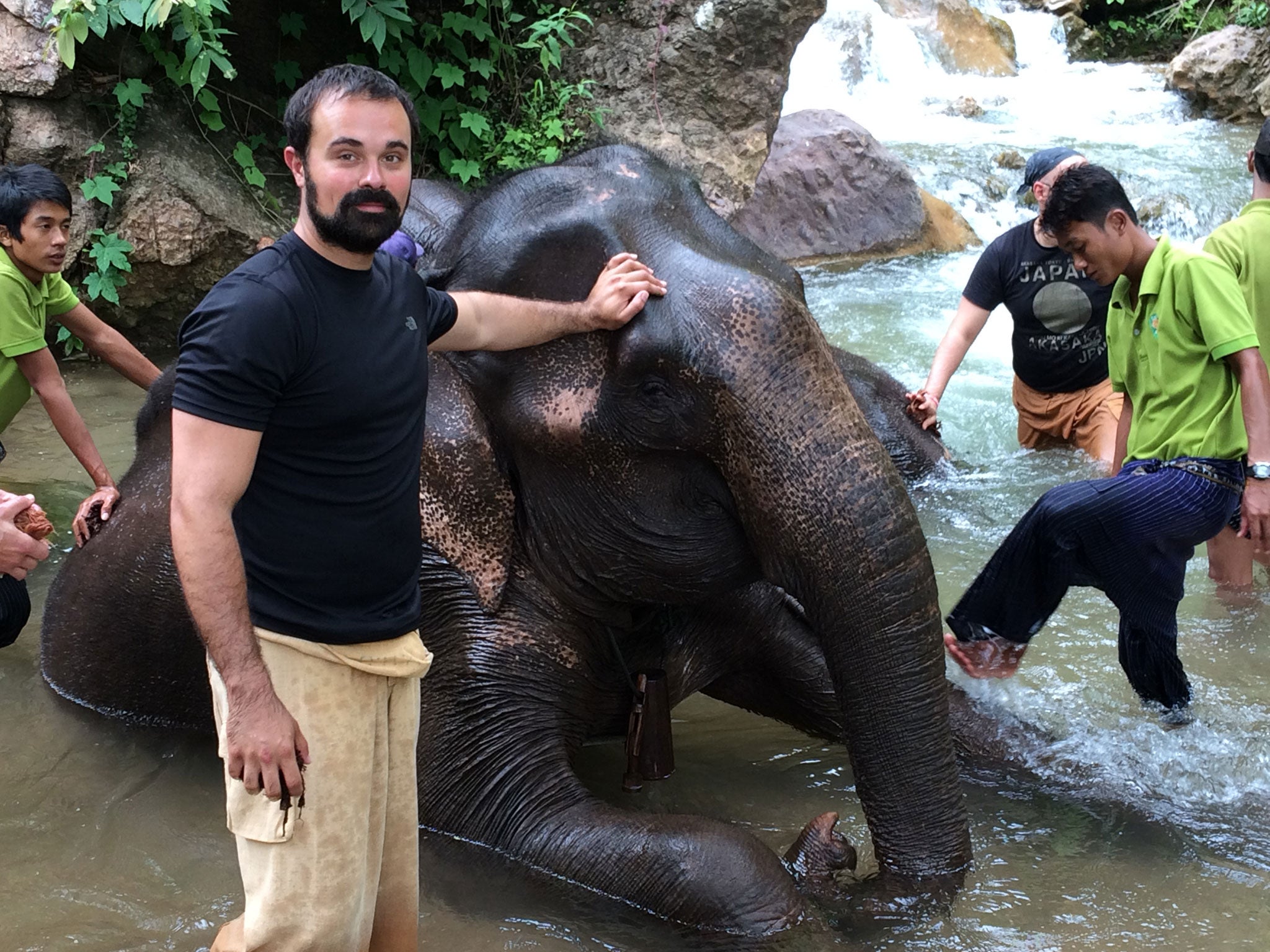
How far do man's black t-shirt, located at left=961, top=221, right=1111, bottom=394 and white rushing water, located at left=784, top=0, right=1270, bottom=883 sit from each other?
504 mm

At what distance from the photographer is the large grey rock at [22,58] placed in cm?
659

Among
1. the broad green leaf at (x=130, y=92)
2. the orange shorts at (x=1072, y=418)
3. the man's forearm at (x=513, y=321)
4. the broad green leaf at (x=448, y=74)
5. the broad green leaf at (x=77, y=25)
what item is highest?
the broad green leaf at (x=77, y=25)

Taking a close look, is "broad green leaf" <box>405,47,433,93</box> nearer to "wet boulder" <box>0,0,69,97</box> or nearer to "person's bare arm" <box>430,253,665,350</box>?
"wet boulder" <box>0,0,69,97</box>

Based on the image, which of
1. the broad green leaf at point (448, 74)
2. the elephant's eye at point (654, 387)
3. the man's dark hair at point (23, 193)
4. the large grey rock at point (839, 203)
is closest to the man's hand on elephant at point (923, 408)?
the elephant's eye at point (654, 387)

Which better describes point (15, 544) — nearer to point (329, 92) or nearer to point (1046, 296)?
point (329, 92)

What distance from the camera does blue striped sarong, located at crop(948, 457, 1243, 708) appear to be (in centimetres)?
356

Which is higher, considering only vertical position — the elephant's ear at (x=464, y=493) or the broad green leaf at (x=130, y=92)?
the broad green leaf at (x=130, y=92)

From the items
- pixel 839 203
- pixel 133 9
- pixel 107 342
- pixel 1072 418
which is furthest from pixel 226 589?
pixel 839 203

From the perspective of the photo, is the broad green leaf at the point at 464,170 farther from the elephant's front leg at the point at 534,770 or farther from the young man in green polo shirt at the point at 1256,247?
the elephant's front leg at the point at 534,770

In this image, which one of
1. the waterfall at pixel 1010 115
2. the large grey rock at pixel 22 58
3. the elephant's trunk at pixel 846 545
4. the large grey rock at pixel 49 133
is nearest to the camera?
the elephant's trunk at pixel 846 545

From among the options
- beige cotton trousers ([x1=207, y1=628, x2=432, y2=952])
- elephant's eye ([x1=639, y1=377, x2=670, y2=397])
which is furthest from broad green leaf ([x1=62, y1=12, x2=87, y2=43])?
beige cotton trousers ([x1=207, y1=628, x2=432, y2=952])

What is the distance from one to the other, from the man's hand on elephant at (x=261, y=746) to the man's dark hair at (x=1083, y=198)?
7.72 feet

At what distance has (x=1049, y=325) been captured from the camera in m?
5.64

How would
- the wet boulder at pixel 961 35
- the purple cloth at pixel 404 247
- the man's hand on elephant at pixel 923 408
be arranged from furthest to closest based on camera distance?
the wet boulder at pixel 961 35 → the man's hand on elephant at pixel 923 408 → the purple cloth at pixel 404 247
